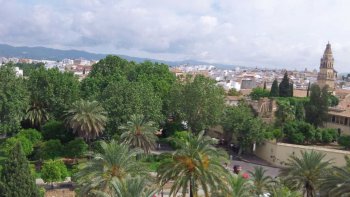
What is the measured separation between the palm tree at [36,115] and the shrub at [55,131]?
9.10 feet

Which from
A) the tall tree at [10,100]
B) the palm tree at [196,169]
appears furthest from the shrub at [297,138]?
the tall tree at [10,100]

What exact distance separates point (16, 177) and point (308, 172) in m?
17.2

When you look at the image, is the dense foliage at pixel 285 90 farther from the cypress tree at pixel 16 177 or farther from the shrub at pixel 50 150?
the cypress tree at pixel 16 177

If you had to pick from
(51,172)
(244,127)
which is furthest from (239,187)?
(244,127)

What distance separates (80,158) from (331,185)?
1053 inches

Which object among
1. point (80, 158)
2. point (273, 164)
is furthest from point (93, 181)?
point (273, 164)

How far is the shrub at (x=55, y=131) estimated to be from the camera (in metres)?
45.6

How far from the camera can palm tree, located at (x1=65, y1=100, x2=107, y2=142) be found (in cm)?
3969

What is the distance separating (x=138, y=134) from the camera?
36.6m

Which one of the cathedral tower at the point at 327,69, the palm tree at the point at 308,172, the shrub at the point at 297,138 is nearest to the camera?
the palm tree at the point at 308,172

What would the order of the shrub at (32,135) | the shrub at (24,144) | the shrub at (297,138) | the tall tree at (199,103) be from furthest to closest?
the tall tree at (199,103), the shrub at (297,138), the shrub at (32,135), the shrub at (24,144)

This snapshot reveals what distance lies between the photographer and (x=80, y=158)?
43250mm

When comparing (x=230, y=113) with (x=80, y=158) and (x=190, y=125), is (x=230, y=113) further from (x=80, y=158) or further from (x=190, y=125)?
(x=80, y=158)

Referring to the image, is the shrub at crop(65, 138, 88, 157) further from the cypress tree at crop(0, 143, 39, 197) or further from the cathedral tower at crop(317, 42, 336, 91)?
the cathedral tower at crop(317, 42, 336, 91)
